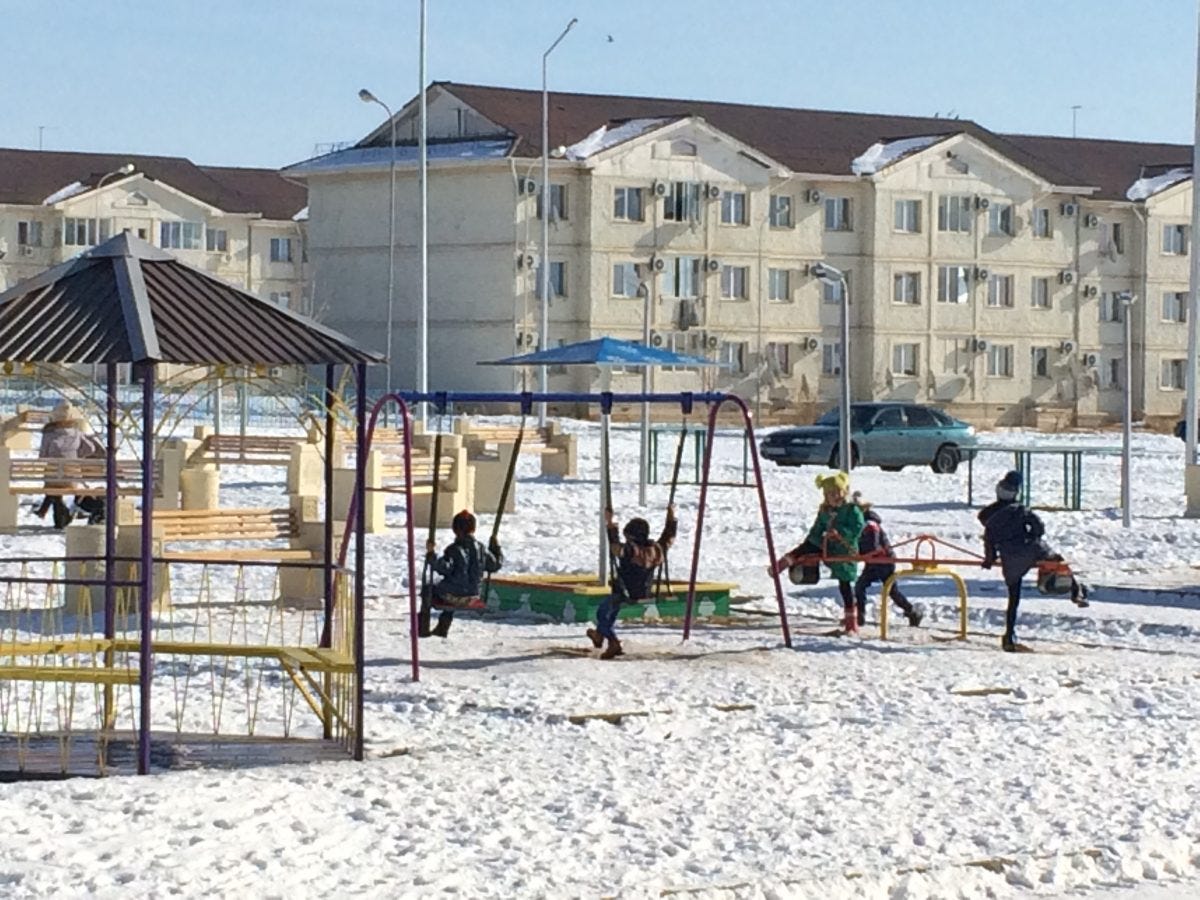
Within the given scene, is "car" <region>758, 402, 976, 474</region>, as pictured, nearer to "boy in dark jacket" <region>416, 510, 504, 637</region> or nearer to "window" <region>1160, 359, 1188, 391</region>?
"boy in dark jacket" <region>416, 510, 504, 637</region>

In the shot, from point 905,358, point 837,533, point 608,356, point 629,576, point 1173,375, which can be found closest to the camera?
point 629,576

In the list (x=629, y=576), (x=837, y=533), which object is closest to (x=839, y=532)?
(x=837, y=533)

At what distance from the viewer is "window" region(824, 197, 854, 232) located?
72.2 m

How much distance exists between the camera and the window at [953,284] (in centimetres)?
7400

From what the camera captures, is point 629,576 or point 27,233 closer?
point 629,576

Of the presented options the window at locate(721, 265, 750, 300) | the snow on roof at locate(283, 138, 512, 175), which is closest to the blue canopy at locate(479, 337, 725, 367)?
the snow on roof at locate(283, 138, 512, 175)

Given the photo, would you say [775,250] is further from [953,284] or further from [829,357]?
[953,284]

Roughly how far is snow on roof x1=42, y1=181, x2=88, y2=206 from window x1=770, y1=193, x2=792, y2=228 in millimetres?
24611

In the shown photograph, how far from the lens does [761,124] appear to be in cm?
7381

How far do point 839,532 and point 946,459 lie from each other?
25751mm

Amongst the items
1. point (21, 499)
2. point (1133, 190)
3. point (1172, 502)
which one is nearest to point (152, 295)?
point (21, 499)

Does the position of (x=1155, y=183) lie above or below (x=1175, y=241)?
above

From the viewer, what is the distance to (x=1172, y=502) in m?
35.7

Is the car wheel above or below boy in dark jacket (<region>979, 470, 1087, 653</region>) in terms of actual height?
above
